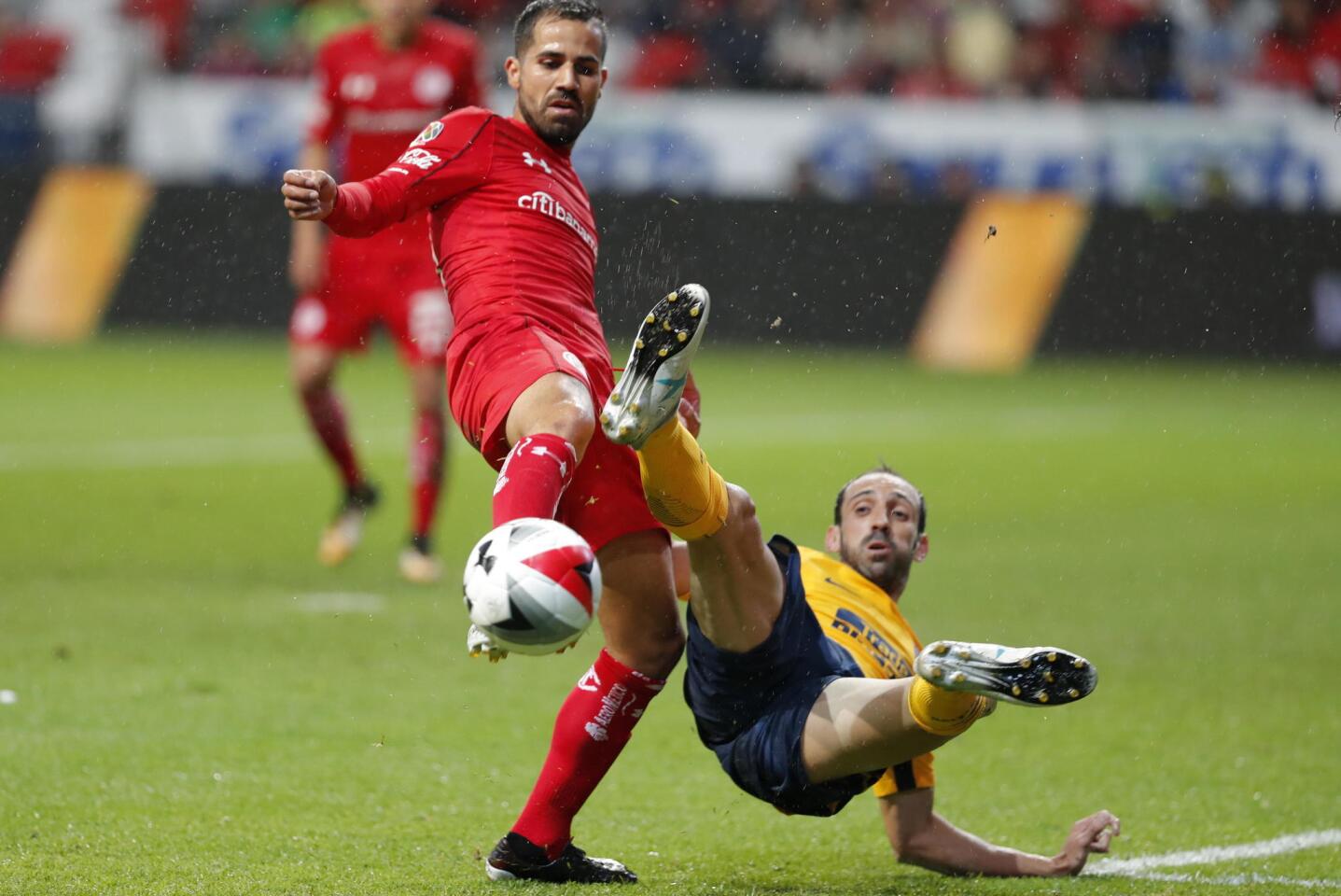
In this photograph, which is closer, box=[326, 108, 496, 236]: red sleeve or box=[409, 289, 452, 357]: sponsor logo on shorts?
box=[326, 108, 496, 236]: red sleeve

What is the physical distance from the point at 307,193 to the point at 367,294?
14.1ft

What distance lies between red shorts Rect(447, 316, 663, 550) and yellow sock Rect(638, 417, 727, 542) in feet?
0.79

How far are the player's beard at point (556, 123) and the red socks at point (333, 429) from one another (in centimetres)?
387

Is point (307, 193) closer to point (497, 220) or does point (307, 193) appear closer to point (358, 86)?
point (497, 220)

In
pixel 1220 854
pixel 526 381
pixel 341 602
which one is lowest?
pixel 341 602

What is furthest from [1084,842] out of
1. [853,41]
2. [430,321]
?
[853,41]

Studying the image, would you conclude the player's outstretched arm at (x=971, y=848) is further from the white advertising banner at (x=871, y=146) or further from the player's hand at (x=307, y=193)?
the white advertising banner at (x=871, y=146)

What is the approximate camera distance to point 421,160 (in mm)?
4359

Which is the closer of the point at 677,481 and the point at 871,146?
the point at 677,481

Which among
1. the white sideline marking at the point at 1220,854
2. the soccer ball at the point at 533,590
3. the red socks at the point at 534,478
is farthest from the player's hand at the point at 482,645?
the white sideline marking at the point at 1220,854

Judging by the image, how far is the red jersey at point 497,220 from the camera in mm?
4281

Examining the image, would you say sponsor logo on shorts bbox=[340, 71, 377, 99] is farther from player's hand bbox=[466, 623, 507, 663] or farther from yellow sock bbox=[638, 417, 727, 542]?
player's hand bbox=[466, 623, 507, 663]

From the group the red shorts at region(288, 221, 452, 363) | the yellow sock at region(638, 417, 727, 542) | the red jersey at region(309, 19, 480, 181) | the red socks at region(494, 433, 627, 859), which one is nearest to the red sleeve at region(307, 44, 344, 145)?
the red jersey at region(309, 19, 480, 181)

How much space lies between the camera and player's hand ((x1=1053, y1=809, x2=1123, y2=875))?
419 centimetres
